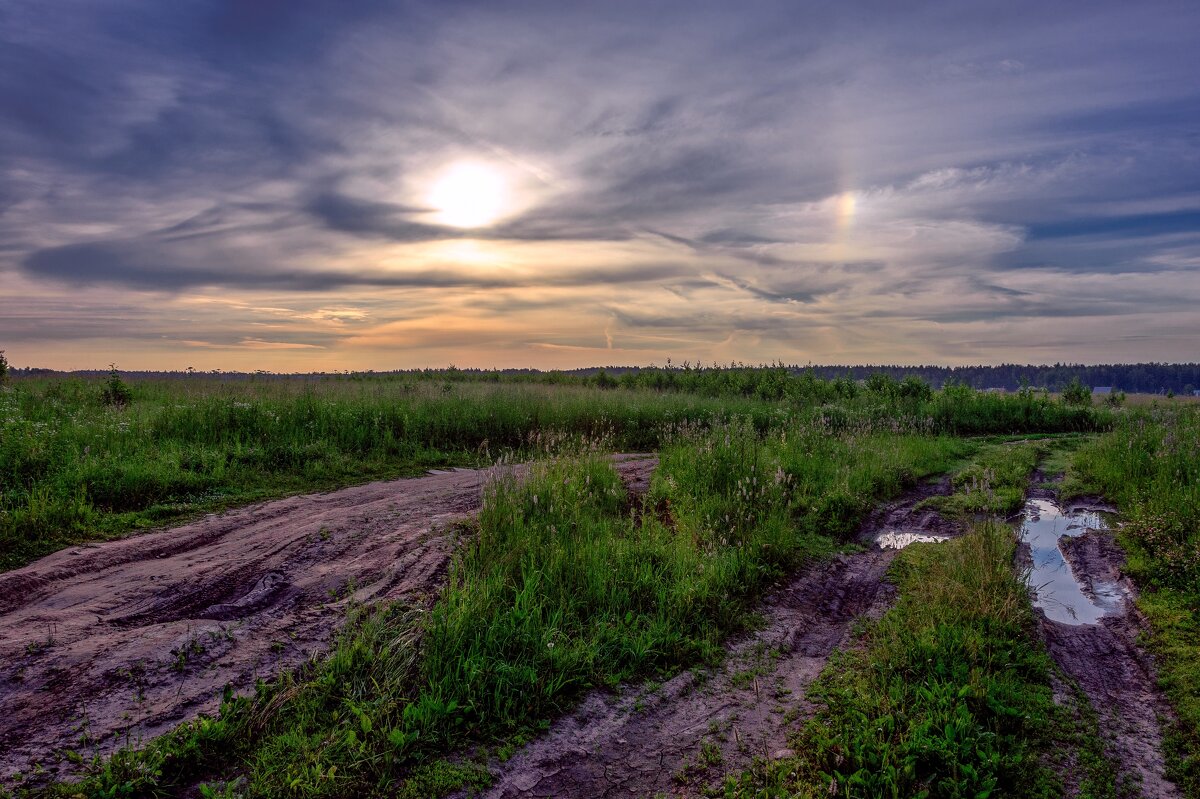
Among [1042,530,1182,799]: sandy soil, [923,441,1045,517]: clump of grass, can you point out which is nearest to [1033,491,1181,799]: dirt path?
[1042,530,1182,799]: sandy soil

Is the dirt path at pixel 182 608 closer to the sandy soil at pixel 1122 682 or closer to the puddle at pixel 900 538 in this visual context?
the sandy soil at pixel 1122 682

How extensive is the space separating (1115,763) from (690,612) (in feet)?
9.11

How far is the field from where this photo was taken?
11.4ft

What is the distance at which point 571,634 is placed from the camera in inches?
189

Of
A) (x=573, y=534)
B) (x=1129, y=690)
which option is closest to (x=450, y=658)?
(x=573, y=534)

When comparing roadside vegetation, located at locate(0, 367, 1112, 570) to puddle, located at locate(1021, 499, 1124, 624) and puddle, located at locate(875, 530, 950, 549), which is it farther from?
puddle, located at locate(1021, 499, 1124, 624)

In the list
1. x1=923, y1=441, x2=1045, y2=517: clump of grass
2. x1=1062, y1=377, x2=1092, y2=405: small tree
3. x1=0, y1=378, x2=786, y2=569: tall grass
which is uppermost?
x1=1062, y1=377, x2=1092, y2=405: small tree

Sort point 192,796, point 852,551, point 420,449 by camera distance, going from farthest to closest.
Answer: point 420,449 → point 852,551 → point 192,796

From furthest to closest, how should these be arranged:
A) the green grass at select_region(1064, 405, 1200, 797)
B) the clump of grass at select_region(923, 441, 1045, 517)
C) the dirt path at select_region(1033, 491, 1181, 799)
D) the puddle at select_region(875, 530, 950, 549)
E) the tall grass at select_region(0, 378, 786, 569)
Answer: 1. the clump of grass at select_region(923, 441, 1045, 517)
2. the tall grass at select_region(0, 378, 786, 569)
3. the puddle at select_region(875, 530, 950, 549)
4. the green grass at select_region(1064, 405, 1200, 797)
5. the dirt path at select_region(1033, 491, 1181, 799)

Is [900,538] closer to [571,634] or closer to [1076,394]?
[571,634]

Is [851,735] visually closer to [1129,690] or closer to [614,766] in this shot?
[614,766]

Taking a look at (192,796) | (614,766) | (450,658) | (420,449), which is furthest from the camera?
(420,449)

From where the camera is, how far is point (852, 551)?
7.29 metres

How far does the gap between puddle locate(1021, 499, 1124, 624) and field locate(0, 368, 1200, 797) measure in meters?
0.19
